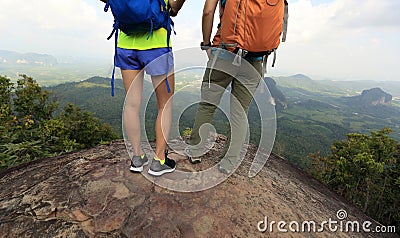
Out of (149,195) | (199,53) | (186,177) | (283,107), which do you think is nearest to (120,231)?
(149,195)

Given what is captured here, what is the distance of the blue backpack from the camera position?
A: 6.61 feet

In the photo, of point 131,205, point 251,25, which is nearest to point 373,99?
point 251,25

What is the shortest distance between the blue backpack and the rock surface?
1.54 m

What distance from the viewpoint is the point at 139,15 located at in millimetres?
2035

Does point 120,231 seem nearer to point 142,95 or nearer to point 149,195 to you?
point 149,195

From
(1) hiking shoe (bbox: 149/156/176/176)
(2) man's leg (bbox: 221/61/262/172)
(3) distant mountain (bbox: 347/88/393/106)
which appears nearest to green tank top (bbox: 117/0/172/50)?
(2) man's leg (bbox: 221/61/262/172)

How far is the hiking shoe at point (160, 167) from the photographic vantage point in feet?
8.54

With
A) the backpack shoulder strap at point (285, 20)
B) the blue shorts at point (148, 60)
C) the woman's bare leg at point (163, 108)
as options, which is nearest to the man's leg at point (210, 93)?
the woman's bare leg at point (163, 108)

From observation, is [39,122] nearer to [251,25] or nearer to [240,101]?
[240,101]

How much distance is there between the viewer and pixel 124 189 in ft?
8.11

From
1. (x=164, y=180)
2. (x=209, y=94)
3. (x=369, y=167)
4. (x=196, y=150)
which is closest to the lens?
(x=164, y=180)

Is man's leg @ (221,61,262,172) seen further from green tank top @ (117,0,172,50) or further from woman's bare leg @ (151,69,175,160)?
green tank top @ (117,0,172,50)

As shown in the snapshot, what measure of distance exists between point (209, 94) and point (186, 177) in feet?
3.25

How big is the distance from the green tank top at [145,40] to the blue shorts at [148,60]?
0.04 m
